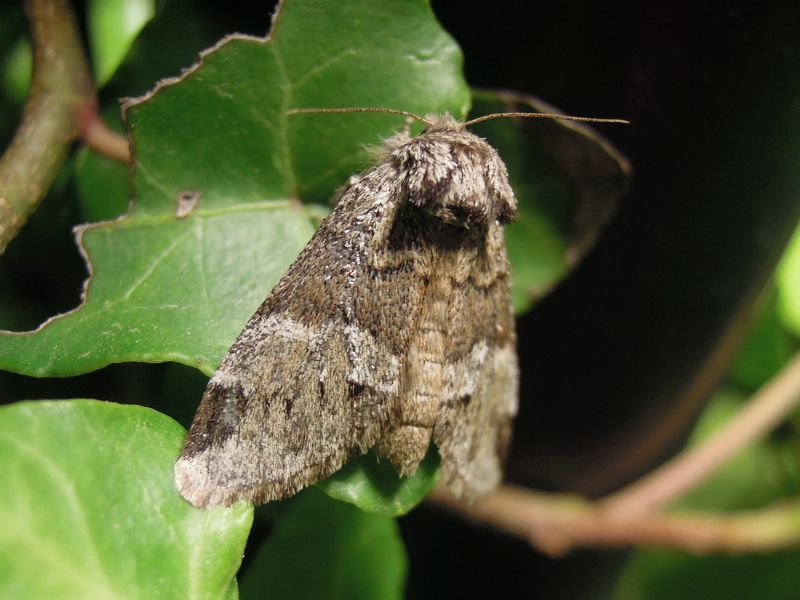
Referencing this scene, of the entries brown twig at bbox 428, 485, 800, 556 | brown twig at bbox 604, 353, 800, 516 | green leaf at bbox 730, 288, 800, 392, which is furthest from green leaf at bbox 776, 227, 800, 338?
brown twig at bbox 428, 485, 800, 556

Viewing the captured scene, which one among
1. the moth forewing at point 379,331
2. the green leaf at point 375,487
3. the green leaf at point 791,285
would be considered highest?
the moth forewing at point 379,331

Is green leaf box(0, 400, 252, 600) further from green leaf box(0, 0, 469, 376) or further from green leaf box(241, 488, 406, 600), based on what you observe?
green leaf box(241, 488, 406, 600)

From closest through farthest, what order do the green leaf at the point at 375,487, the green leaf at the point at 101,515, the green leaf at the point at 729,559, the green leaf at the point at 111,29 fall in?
the green leaf at the point at 101,515 → the green leaf at the point at 375,487 → the green leaf at the point at 111,29 → the green leaf at the point at 729,559

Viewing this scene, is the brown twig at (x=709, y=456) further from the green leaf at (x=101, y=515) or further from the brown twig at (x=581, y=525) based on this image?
the green leaf at (x=101, y=515)

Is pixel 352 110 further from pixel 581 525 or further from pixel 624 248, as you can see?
pixel 581 525

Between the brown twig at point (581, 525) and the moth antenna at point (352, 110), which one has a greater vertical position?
the moth antenna at point (352, 110)

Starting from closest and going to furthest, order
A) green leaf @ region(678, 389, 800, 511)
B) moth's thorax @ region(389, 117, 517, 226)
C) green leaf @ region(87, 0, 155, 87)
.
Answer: moth's thorax @ region(389, 117, 517, 226) < green leaf @ region(87, 0, 155, 87) < green leaf @ region(678, 389, 800, 511)

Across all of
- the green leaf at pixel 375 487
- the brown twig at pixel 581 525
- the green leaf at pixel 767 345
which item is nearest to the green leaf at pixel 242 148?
the green leaf at pixel 375 487

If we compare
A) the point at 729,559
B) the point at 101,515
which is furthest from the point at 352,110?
the point at 729,559
